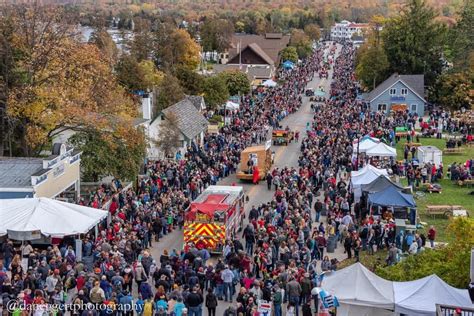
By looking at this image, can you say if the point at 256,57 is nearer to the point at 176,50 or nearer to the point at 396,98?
the point at 176,50

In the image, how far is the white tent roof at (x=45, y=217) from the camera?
80.9ft

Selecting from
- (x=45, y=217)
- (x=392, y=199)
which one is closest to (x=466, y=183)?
(x=392, y=199)

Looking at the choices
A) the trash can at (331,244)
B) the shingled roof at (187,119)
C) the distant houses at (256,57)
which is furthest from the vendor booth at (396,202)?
the distant houses at (256,57)

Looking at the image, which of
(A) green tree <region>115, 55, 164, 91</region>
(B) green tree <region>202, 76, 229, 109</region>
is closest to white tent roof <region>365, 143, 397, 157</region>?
(A) green tree <region>115, 55, 164, 91</region>

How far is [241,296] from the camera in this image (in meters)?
20.0

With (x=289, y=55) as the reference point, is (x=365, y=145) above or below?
above

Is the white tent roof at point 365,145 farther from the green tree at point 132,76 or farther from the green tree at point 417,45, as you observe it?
the green tree at point 417,45

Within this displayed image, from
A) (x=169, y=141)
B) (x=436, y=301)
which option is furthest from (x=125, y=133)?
(x=436, y=301)

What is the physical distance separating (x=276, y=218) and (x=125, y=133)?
9.91 meters

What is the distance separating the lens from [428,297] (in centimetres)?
1927

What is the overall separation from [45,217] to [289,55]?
88781 mm

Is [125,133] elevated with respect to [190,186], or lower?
elevated

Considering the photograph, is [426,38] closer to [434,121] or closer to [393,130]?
[434,121]

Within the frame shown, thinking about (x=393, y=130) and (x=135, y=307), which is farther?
(x=393, y=130)
